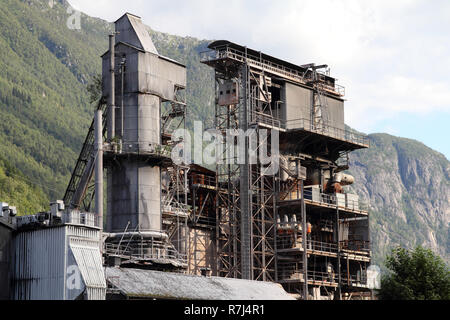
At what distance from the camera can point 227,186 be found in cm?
9031

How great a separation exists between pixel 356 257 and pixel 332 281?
467cm

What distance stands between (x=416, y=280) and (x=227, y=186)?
22873 millimetres

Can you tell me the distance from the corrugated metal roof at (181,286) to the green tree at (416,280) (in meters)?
20.9

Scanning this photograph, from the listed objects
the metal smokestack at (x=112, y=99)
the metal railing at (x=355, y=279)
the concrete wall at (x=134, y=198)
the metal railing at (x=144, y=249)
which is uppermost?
the metal smokestack at (x=112, y=99)

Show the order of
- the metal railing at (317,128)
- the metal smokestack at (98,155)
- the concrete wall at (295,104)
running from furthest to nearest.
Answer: the concrete wall at (295,104), the metal railing at (317,128), the metal smokestack at (98,155)

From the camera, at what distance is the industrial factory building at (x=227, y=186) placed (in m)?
73.4

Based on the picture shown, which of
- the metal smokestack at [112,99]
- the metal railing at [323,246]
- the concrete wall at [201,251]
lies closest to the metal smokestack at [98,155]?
the metal smokestack at [112,99]

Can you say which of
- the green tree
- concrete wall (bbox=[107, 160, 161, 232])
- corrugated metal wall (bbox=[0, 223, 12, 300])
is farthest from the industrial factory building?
the green tree

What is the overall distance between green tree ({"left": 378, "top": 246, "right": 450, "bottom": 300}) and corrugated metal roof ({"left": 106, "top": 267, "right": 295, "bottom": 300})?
68.7ft

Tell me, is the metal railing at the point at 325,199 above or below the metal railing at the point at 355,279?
above

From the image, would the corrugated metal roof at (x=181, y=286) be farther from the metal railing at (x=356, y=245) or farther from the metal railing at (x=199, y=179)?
the metal railing at (x=356, y=245)
